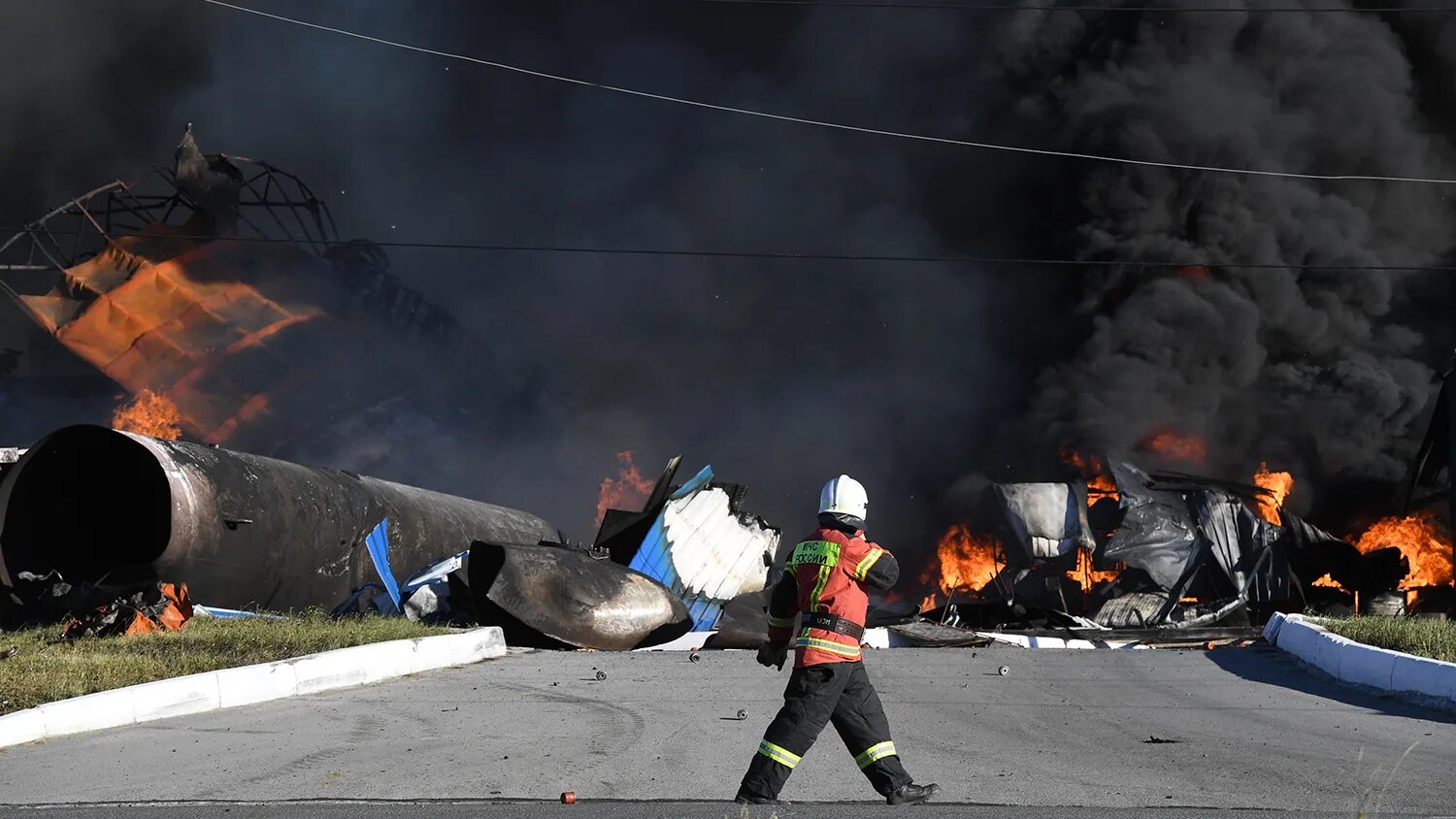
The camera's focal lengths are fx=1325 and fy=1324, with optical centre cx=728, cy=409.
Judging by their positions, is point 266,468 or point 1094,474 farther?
point 1094,474

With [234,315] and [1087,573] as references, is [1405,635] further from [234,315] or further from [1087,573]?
[234,315]

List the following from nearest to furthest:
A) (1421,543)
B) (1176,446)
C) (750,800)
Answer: (750,800) < (1421,543) < (1176,446)

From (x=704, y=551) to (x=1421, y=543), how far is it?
52.8 feet

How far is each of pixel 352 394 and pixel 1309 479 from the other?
2300 cm

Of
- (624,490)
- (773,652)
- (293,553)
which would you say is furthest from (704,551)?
(624,490)

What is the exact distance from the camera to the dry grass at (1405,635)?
977 cm

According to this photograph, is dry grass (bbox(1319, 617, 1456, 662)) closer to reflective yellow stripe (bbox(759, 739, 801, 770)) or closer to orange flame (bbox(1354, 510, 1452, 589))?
reflective yellow stripe (bbox(759, 739, 801, 770))

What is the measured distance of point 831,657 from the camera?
482 centimetres

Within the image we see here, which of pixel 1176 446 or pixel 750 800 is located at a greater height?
pixel 750 800

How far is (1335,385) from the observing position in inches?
1169

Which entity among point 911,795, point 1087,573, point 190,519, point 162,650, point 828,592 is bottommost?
point 1087,573

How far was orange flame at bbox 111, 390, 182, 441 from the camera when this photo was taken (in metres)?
32.1

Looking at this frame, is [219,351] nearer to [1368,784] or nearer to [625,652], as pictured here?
[625,652]

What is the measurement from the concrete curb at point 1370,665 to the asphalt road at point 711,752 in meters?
0.19
